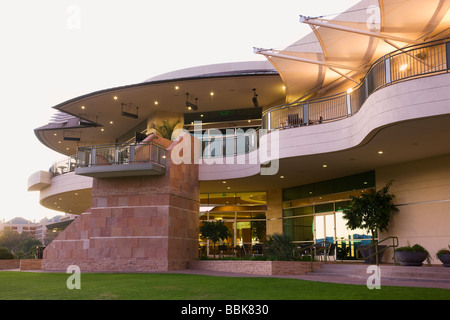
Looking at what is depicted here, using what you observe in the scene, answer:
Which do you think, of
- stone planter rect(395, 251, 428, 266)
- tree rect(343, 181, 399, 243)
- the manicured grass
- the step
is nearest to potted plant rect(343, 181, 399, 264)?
tree rect(343, 181, 399, 243)

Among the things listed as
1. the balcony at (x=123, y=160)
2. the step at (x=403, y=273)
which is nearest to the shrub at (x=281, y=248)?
the step at (x=403, y=273)

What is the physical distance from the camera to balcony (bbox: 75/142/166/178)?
21.2 m

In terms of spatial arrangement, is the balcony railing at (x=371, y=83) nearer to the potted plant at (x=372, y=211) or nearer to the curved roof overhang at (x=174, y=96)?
the potted plant at (x=372, y=211)

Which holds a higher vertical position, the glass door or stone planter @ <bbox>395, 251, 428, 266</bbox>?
the glass door

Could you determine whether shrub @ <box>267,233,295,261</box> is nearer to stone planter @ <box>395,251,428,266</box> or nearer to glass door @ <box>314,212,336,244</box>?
glass door @ <box>314,212,336,244</box>

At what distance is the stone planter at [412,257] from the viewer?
15844 mm

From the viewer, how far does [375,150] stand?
1767cm

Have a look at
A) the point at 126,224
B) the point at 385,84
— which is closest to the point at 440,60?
the point at 385,84

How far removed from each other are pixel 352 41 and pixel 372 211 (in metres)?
7.52

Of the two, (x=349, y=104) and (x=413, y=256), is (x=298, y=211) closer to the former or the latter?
(x=349, y=104)

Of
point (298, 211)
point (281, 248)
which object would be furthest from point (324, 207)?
point (281, 248)

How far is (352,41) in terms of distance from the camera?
65.8 feet

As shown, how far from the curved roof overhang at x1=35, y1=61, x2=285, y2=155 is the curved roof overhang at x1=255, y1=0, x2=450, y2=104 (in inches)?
74.1

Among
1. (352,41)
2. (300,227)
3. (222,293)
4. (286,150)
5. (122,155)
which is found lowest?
(222,293)
